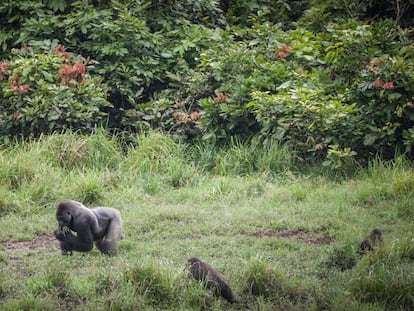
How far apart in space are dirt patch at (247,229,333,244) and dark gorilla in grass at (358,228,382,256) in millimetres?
700

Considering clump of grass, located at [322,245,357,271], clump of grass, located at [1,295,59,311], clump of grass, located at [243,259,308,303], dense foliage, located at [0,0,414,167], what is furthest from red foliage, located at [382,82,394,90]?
clump of grass, located at [1,295,59,311]

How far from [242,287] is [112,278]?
45.2 inches

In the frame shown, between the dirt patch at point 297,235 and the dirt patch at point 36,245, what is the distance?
2.17m

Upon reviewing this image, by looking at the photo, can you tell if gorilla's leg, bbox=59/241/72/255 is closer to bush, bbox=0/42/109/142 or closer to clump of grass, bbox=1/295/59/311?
clump of grass, bbox=1/295/59/311

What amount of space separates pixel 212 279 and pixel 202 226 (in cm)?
227

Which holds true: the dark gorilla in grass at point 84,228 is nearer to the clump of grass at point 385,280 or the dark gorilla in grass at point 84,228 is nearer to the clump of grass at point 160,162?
the clump of grass at point 160,162

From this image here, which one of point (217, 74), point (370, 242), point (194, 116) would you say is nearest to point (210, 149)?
point (194, 116)

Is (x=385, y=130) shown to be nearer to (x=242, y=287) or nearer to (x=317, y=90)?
(x=317, y=90)

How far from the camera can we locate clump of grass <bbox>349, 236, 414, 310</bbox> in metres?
6.87

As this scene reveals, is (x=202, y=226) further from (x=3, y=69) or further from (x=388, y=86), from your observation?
(x=3, y=69)

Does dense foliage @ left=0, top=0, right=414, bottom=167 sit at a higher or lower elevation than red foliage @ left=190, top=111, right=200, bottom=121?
higher

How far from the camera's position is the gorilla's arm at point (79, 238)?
26.8 feet

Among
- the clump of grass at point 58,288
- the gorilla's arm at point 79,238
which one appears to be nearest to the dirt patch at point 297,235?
the gorilla's arm at point 79,238

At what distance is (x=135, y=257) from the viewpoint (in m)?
8.25
